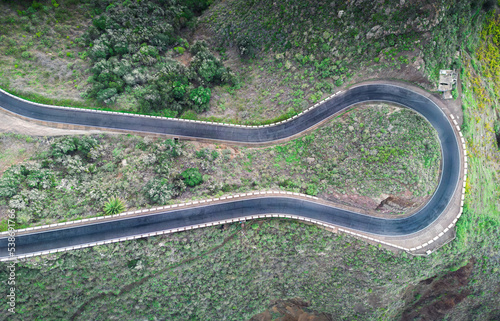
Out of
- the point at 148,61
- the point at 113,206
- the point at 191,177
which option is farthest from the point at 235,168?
the point at 148,61

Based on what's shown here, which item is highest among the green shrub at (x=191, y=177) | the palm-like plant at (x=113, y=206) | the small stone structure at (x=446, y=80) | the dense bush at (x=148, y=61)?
the small stone structure at (x=446, y=80)

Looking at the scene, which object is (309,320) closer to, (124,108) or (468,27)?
(124,108)

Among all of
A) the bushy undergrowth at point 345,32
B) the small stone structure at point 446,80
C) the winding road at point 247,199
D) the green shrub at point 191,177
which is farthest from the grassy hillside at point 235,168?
the bushy undergrowth at point 345,32

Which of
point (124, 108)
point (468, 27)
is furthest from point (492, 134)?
point (124, 108)

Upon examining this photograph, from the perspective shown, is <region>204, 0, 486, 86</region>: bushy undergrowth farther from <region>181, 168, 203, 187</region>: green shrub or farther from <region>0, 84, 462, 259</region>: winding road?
<region>181, 168, 203, 187</region>: green shrub

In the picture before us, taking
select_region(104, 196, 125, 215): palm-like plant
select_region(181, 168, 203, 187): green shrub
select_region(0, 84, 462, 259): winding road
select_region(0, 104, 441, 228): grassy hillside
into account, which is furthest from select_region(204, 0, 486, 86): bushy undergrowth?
select_region(104, 196, 125, 215): palm-like plant

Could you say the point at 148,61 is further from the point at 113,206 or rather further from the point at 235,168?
the point at 113,206

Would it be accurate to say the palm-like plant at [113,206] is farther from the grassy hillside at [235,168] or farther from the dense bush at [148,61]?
the dense bush at [148,61]
